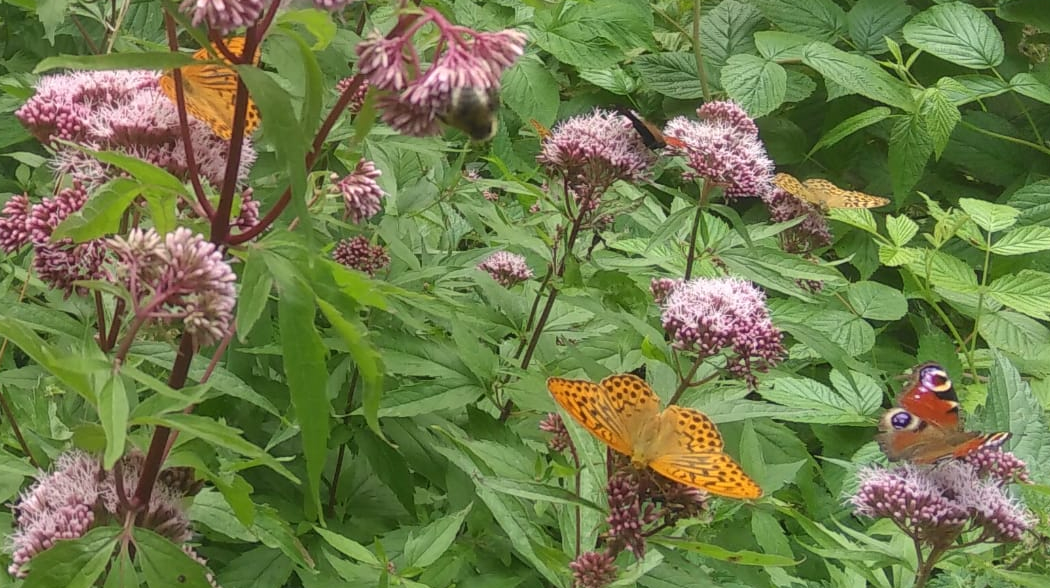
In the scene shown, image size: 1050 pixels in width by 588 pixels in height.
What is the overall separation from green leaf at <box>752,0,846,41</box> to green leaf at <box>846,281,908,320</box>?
0.98 m

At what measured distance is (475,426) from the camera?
125 cm

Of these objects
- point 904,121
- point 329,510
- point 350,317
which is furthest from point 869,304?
point 350,317

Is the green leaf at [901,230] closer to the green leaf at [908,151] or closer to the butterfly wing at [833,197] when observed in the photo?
the butterfly wing at [833,197]

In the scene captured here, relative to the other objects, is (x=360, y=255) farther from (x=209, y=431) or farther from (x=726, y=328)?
(x=209, y=431)

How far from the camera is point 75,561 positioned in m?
0.76

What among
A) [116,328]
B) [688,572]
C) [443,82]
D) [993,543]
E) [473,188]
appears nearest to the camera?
[443,82]

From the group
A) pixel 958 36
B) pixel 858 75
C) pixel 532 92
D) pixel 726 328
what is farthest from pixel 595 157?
pixel 958 36

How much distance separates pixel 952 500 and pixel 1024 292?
1058 mm

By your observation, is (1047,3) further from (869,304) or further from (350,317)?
(350,317)

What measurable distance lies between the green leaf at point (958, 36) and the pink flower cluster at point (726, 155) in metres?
1.27

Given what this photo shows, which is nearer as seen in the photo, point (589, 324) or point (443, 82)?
point (443, 82)

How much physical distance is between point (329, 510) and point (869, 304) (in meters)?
1.30

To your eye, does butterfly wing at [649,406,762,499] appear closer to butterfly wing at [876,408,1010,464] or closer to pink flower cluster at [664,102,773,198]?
butterfly wing at [876,408,1010,464]

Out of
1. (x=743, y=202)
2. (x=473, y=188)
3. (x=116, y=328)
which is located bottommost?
(x=743, y=202)
